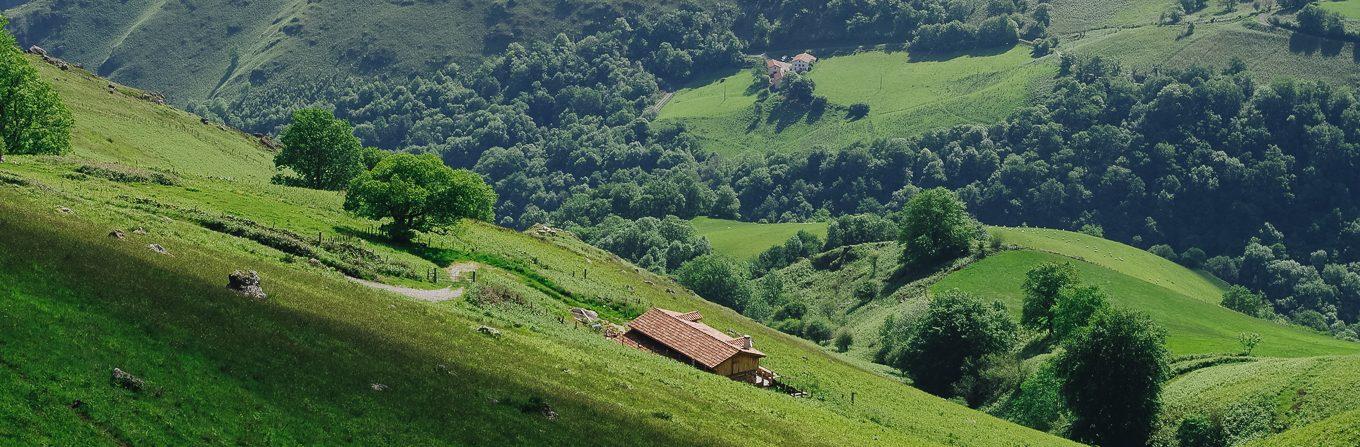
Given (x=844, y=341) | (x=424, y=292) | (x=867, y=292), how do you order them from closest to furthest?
(x=424, y=292), (x=844, y=341), (x=867, y=292)

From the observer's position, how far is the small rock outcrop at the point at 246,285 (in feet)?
194

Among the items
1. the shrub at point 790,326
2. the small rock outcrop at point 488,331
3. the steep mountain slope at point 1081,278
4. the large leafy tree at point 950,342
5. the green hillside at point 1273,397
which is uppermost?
the small rock outcrop at point 488,331

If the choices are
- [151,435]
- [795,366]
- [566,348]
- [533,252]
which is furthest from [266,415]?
[533,252]

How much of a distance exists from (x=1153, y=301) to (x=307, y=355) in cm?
14520

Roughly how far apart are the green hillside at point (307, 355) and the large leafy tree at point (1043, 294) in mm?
42837

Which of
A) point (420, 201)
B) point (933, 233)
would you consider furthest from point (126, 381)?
point (933, 233)

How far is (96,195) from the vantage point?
85312 millimetres

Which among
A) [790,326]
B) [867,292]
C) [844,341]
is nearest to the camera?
[844,341]

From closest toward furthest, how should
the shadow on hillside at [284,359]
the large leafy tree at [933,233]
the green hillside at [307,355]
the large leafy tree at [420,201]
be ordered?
the green hillside at [307,355] < the shadow on hillside at [284,359] < the large leafy tree at [420,201] < the large leafy tree at [933,233]

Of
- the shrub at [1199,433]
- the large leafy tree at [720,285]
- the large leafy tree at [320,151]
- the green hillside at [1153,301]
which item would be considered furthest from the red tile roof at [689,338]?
the large leafy tree at [720,285]

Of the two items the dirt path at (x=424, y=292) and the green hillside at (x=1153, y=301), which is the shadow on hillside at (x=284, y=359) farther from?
the green hillside at (x=1153, y=301)

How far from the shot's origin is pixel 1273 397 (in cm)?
9306

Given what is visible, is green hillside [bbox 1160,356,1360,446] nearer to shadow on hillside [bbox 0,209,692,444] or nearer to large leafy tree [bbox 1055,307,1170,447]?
large leafy tree [bbox 1055,307,1170,447]

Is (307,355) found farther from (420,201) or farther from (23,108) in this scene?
(23,108)
